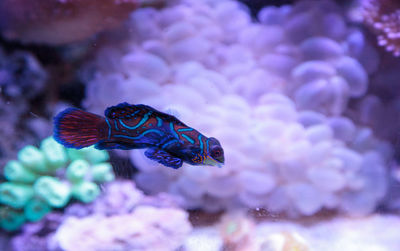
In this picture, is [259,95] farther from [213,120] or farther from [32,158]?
[32,158]

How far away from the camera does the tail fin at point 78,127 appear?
3.50 feet

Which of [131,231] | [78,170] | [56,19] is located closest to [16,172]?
[78,170]

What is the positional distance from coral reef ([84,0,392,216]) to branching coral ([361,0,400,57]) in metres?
0.16

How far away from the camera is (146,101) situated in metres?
2.11

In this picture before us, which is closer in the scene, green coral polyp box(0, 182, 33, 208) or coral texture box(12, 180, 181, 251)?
coral texture box(12, 180, 181, 251)

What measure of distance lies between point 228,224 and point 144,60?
120 centimetres

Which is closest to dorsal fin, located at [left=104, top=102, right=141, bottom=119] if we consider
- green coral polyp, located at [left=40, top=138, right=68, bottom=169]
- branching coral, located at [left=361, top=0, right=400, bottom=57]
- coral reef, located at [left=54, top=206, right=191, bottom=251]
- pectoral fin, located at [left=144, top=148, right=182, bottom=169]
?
pectoral fin, located at [left=144, top=148, right=182, bottom=169]

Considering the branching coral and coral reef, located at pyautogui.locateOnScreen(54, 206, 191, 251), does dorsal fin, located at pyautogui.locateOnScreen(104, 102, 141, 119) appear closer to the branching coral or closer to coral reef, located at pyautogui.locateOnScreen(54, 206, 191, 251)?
coral reef, located at pyautogui.locateOnScreen(54, 206, 191, 251)

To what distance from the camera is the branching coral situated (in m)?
2.72

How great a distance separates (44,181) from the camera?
2.19 m

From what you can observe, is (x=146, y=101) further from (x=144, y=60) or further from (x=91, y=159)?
(x=91, y=159)

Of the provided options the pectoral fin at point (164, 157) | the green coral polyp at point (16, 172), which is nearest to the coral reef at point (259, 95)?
the green coral polyp at point (16, 172)

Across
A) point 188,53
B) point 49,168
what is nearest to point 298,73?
point 188,53

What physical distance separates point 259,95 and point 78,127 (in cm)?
165
